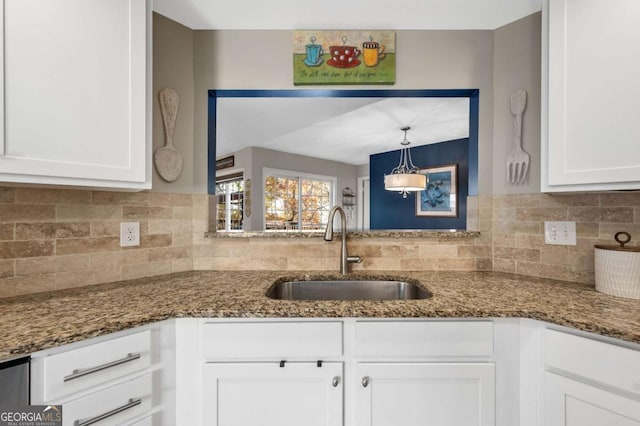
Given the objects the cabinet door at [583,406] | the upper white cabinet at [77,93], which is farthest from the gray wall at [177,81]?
the cabinet door at [583,406]

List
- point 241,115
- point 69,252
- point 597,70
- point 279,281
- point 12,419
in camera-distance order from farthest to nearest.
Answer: point 241,115
point 279,281
point 69,252
point 597,70
point 12,419

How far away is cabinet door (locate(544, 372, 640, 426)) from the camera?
2.73 ft

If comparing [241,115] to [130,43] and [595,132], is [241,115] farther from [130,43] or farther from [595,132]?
[595,132]

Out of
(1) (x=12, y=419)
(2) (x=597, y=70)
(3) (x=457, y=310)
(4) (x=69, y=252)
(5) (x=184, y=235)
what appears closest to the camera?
(1) (x=12, y=419)

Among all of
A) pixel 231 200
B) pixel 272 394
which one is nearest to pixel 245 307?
pixel 272 394

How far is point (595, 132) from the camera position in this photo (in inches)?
43.8

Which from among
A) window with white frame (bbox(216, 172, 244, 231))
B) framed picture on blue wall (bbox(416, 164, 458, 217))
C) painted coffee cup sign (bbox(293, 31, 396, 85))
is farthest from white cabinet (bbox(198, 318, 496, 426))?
window with white frame (bbox(216, 172, 244, 231))

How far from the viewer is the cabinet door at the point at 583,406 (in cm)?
83

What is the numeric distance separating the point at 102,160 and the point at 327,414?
1208 mm

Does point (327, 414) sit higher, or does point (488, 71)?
point (488, 71)

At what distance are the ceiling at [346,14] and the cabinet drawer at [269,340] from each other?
147 centimetres

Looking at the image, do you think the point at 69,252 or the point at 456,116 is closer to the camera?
the point at 69,252

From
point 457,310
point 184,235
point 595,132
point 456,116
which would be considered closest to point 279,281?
point 184,235

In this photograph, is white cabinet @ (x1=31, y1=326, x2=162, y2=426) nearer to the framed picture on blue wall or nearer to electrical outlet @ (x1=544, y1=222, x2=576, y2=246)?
electrical outlet @ (x1=544, y1=222, x2=576, y2=246)
